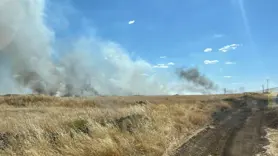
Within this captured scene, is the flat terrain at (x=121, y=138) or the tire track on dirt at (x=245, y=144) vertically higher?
the flat terrain at (x=121, y=138)

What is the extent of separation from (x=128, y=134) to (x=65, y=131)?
2968 mm

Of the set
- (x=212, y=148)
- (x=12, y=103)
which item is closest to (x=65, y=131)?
(x=212, y=148)

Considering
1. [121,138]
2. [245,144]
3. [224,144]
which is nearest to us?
[121,138]

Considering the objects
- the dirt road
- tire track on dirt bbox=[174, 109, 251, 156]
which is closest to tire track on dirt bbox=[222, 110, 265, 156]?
the dirt road

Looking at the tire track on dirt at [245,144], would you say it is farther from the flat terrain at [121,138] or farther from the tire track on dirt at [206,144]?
the tire track on dirt at [206,144]

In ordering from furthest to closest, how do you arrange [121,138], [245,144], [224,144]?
[245,144]
[224,144]
[121,138]

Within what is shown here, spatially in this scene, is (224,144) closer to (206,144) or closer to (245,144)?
(206,144)

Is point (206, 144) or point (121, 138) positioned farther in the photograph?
point (206, 144)

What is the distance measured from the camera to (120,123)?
56.6 feet

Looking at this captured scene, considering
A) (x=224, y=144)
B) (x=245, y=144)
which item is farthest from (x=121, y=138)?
(x=245, y=144)

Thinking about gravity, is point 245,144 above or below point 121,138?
below

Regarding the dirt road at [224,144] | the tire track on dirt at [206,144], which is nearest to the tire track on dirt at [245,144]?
the dirt road at [224,144]

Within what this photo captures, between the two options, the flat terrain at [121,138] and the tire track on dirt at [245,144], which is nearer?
the flat terrain at [121,138]

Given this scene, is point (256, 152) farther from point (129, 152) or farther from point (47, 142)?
point (47, 142)
